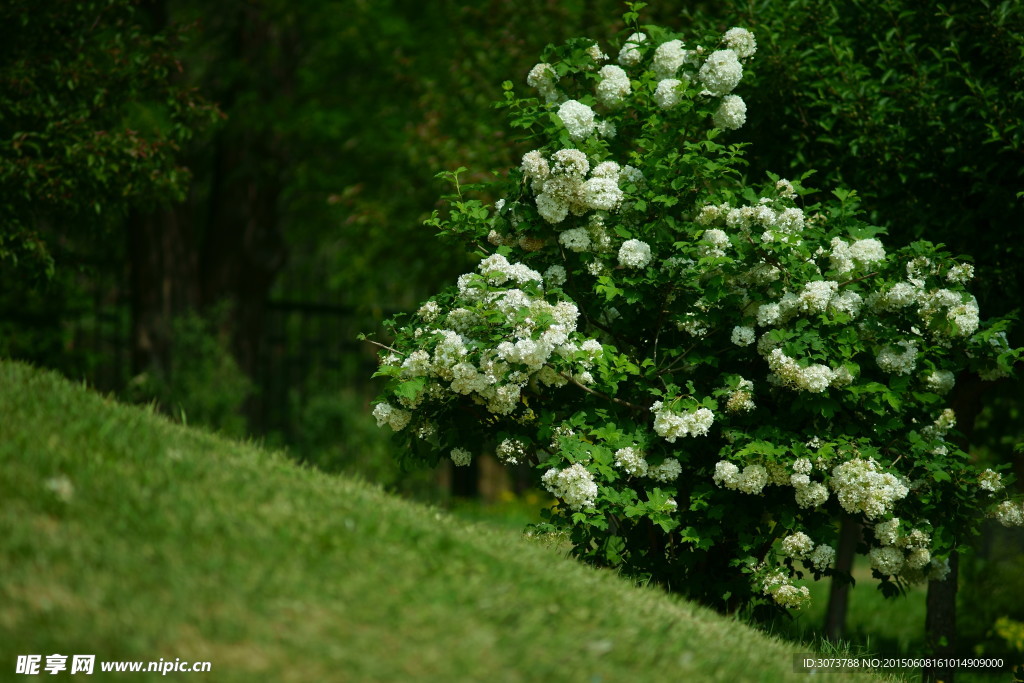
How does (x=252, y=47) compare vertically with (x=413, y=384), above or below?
above

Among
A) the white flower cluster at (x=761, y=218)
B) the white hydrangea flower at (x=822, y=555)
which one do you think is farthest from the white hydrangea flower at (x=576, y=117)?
the white hydrangea flower at (x=822, y=555)

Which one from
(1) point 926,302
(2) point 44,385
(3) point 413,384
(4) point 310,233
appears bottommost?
(2) point 44,385

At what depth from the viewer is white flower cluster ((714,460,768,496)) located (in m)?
5.25

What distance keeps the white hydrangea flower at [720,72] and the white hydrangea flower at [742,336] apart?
1.46m

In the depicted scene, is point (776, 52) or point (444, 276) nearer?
point (776, 52)

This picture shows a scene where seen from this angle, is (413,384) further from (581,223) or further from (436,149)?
(436,149)

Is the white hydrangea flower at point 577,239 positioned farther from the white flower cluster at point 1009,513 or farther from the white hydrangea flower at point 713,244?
the white flower cluster at point 1009,513

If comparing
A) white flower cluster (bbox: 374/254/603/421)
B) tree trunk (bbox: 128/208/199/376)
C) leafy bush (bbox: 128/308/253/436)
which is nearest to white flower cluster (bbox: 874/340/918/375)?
white flower cluster (bbox: 374/254/603/421)

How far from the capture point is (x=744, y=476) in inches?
207

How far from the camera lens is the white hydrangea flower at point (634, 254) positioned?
554 centimetres

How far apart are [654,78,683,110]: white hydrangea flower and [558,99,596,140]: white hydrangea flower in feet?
1.32

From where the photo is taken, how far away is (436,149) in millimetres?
10508

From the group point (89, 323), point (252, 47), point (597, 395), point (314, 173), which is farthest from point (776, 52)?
point (89, 323)

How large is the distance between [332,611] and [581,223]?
3053 mm
